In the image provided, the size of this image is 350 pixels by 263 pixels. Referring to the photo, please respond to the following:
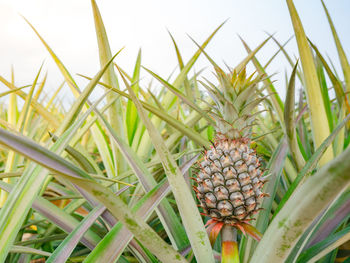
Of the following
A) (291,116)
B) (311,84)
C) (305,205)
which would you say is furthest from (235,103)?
(305,205)

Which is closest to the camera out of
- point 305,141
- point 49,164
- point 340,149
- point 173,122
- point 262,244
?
point 49,164

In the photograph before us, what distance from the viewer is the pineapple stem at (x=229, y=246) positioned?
1.83ft

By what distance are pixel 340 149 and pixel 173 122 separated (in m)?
0.56

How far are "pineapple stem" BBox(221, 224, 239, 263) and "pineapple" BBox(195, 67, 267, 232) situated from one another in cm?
2

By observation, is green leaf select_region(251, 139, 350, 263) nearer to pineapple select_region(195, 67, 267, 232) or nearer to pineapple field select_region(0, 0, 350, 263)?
pineapple field select_region(0, 0, 350, 263)

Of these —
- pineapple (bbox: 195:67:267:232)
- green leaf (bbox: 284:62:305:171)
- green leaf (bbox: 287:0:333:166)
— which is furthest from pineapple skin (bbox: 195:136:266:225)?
green leaf (bbox: 287:0:333:166)

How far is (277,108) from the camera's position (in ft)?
3.21

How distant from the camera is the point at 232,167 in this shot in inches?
24.2

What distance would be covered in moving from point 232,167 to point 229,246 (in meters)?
0.16

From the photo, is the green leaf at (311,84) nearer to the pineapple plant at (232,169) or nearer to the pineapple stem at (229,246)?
the pineapple plant at (232,169)

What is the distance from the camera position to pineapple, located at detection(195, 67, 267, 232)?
0.61 m

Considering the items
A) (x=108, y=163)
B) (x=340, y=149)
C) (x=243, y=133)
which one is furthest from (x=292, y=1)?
(x=108, y=163)

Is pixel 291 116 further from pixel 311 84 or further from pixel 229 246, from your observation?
pixel 229 246

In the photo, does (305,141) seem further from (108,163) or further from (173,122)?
(108,163)
